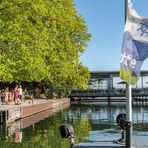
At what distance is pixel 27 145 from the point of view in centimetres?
2219

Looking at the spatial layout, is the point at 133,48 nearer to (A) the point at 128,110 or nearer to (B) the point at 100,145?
(A) the point at 128,110

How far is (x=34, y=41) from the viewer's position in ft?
A: 115

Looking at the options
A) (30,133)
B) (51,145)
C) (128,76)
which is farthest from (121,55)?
A: (30,133)

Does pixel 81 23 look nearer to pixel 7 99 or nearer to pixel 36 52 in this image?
pixel 7 99

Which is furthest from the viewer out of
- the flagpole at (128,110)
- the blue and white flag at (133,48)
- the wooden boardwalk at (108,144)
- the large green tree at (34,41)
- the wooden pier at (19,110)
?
the large green tree at (34,41)

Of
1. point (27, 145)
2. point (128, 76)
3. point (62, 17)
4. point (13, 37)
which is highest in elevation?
point (62, 17)

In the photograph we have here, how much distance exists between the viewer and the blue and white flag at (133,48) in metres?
11.6

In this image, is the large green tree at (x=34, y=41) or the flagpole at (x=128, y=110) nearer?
the flagpole at (x=128, y=110)

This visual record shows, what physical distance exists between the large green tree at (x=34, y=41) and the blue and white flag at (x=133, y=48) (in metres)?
19.0

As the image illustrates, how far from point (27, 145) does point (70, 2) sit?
117 feet

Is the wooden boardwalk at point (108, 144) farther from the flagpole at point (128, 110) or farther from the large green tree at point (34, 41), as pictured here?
the large green tree at point (34, 41)

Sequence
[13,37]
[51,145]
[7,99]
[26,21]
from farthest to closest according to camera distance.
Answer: [7,99]
[26,21]
[13,37]
[51,145]

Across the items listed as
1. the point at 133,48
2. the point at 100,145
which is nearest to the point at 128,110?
the point at 133,48

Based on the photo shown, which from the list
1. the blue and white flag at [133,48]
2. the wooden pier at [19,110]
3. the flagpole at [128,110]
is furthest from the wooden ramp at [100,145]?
the wooden pier at [19,110]
